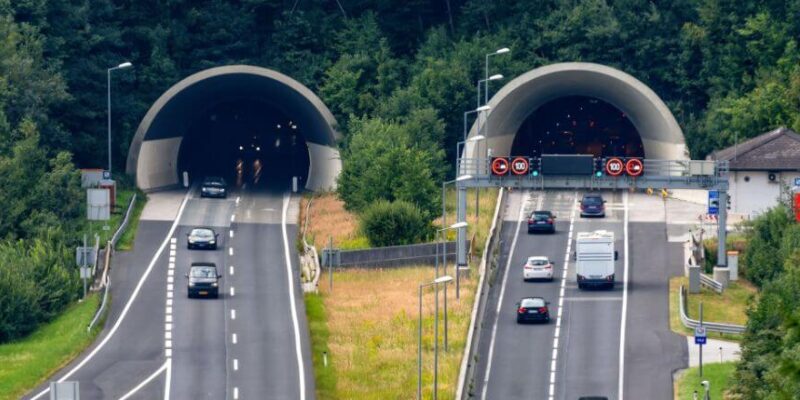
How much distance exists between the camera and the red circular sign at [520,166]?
9244 cm

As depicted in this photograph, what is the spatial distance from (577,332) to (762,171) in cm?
2655

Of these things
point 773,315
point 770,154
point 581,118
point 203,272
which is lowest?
point 773,315

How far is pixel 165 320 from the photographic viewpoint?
84.7 meters

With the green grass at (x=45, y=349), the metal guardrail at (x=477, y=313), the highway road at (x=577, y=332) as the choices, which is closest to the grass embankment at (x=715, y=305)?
the highway road at (x=577, y=332)

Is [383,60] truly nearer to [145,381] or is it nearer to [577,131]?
[577,131]

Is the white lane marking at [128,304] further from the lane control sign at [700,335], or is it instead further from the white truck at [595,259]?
the lane control sign at [700,335]

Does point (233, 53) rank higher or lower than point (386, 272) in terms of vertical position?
higher

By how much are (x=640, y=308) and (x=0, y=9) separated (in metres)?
42.9

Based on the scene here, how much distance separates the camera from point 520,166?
303 ft

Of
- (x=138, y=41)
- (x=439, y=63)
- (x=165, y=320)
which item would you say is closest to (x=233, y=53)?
(x=138, y=41)

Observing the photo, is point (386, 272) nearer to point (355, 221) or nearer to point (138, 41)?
point (355, 221)

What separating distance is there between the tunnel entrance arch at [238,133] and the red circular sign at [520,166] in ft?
77.1

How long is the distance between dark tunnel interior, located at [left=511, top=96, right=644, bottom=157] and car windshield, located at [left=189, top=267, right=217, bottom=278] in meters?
36.9

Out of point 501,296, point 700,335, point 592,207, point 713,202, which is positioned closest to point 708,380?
point 700,335
